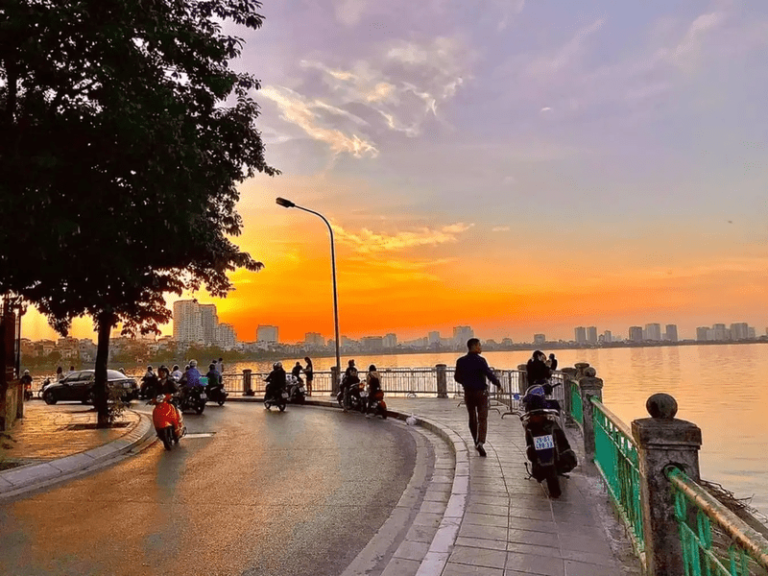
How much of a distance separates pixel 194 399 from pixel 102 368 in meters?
3.36

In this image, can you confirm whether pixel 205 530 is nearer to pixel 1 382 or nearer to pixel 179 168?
pixel 179 168

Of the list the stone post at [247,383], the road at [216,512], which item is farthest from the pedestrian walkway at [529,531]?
the stone post at [247,383]

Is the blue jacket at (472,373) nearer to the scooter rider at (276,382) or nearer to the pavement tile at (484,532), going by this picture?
the pavement tile at (484,532)

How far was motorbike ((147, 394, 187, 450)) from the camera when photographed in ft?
39.2

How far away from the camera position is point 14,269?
1152cm

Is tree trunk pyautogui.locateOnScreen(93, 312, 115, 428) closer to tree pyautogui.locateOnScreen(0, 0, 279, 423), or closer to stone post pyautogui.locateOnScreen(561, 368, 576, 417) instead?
tree pyautogui.locateOnScreen(0, 0, 279, 423)

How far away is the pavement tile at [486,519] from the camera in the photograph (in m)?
5.74

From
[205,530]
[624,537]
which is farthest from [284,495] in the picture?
[624,537]

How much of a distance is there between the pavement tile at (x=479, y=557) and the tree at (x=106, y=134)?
758cm

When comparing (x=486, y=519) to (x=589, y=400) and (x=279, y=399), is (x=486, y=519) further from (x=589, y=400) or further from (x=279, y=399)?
(x=279, y=399)

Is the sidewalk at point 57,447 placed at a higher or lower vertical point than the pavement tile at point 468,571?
lower

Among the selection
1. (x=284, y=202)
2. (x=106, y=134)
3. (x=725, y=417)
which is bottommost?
(x=725, y=417)

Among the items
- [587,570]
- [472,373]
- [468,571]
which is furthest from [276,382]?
[587,570]

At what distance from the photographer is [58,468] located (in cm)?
965
